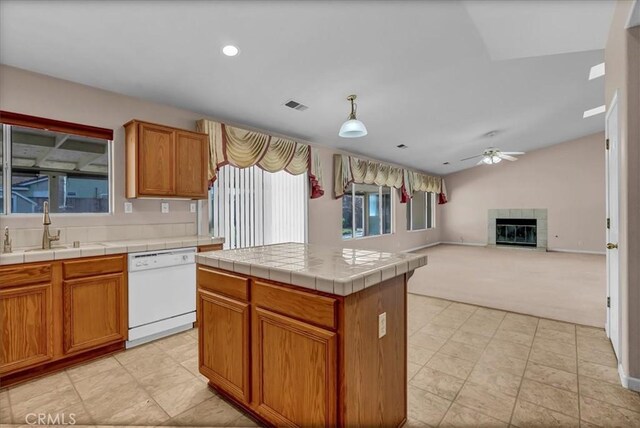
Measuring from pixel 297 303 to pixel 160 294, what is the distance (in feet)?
6.43

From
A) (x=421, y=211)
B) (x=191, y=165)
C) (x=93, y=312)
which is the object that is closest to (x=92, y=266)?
(x=93, y=312)

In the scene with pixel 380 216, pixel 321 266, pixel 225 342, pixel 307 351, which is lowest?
pixel 225 342

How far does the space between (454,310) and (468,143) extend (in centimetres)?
449

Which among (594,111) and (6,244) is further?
(594,111)

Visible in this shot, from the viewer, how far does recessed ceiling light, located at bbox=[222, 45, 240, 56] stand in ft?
8.36

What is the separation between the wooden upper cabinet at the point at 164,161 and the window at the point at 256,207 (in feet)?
1.81

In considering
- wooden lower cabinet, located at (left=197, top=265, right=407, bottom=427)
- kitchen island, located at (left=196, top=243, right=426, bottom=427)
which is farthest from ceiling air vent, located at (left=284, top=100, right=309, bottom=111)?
wooden lower cabinet, located at (left=197, top=265, right=407, bottom=427)

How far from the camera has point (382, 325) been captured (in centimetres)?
155

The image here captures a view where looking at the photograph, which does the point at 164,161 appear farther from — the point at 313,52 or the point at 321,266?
the point at 321,266

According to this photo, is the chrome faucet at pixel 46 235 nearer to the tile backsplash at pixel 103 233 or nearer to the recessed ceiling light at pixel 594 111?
the tile backsplash at pixel 103 233

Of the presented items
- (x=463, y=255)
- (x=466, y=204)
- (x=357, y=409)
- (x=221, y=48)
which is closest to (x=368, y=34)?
(x=221, y=48)

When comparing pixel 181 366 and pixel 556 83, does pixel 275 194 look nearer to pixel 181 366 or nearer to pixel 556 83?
pixel 181 366

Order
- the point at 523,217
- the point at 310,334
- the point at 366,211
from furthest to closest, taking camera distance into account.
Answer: the point at 523,217, the point at 366,211, the point at 310,334

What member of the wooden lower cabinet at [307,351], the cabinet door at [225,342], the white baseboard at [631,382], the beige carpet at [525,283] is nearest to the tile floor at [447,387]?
the white baseboard at [631,382]
